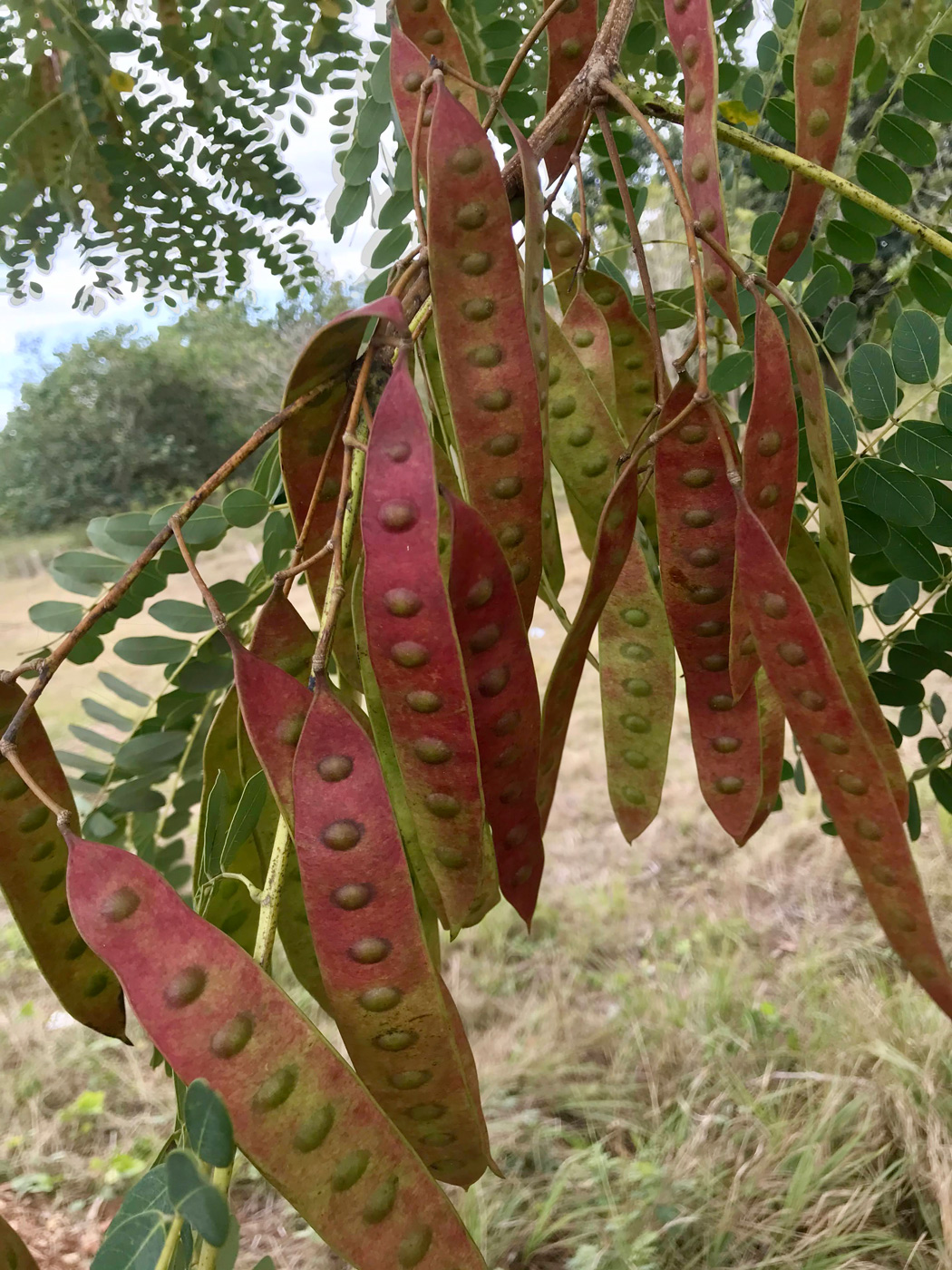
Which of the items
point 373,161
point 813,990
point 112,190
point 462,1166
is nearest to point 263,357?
point 112,190

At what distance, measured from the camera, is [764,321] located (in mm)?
377

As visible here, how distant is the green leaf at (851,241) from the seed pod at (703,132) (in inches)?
15.2

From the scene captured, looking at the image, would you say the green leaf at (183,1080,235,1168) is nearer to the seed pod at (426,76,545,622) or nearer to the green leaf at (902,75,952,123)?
the seed pod at (426,76,545,622)

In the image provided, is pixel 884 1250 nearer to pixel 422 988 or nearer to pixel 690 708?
pixel 690 708

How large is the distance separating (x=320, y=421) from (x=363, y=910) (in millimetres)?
205

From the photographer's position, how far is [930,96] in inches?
27.3

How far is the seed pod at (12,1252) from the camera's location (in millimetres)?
317

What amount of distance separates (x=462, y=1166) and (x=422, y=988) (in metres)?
0.10

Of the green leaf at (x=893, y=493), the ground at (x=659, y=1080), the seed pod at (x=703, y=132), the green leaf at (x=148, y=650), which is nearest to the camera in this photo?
the seed pod at (x=703, y=132)

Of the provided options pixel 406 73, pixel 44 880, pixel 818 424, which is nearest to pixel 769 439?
pixel 818 424

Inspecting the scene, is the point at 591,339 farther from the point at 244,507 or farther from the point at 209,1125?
the point at 209,1125

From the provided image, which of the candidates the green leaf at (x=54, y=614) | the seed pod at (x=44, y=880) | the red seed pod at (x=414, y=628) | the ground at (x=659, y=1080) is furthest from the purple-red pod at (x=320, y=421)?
the ground at (x=659, y=1080)

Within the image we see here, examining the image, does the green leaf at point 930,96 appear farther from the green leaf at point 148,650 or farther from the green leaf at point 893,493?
the green leaf at point 148,650

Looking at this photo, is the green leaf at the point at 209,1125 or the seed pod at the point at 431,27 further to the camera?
the seed pod at the point at 431,27
